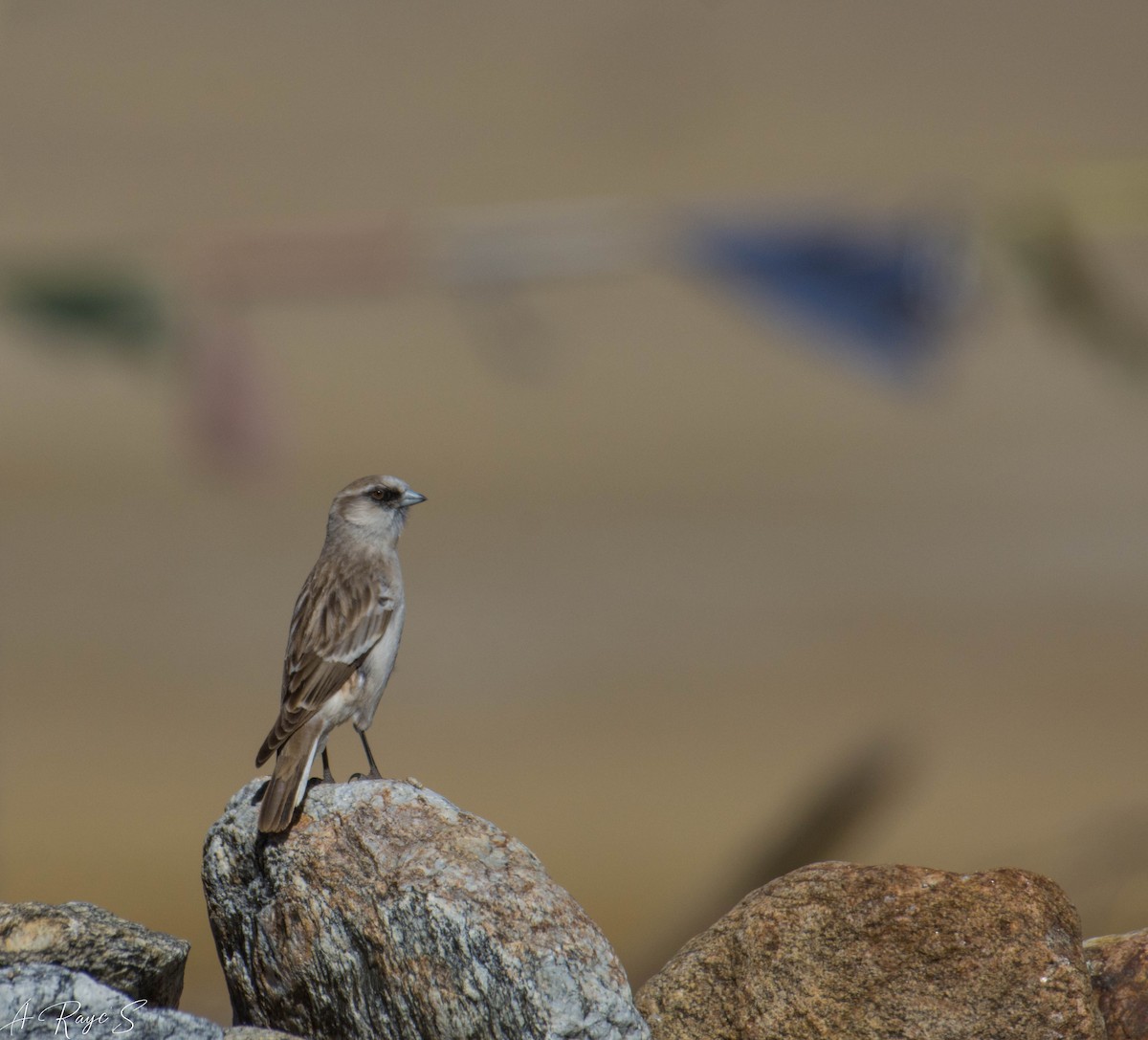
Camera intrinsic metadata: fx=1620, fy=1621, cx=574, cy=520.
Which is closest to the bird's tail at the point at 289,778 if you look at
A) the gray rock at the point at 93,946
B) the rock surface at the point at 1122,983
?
the gray rock at the point at 93,946

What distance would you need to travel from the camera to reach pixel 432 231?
72.8ft

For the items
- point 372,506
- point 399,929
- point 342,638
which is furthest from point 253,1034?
point 372,506

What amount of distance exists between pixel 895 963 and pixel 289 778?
7.49ft

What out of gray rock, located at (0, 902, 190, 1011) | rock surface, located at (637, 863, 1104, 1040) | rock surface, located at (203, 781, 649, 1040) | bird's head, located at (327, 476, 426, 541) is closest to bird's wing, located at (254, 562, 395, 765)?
bird's head, located at (327, 476, 426, 541)

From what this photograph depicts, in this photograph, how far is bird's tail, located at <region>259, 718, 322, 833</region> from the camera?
579cm

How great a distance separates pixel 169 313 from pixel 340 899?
1787cm

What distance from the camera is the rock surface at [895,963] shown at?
5309mm

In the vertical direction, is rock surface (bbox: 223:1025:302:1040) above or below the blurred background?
below

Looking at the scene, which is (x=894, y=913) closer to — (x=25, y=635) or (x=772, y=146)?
(x=25, y=635)

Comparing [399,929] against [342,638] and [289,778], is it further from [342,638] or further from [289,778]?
[342,638]

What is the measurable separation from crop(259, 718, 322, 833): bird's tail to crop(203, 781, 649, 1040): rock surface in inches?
2.8

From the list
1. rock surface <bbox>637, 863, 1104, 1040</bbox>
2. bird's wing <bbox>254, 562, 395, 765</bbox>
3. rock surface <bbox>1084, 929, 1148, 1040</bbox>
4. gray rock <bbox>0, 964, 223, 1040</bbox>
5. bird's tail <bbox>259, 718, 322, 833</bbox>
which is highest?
bird's wing <bbox>254, 562, 395, 765</bbox>

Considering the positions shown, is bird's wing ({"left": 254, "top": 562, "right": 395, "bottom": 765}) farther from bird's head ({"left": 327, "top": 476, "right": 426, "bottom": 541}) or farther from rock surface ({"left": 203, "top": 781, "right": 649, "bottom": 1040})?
rock surface ({"left": 203, "top": 781, "right": 649, "bottom": 1040})

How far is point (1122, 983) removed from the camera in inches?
226
